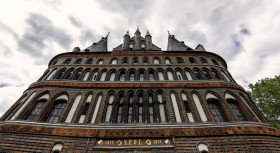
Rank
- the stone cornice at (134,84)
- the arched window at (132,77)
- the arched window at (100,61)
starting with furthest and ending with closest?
the arched window at (100,61), the arched window at (132,77), the stone cornice at (134,84)

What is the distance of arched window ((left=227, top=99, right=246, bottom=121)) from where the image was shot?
8.10 meters

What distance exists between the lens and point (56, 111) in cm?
820

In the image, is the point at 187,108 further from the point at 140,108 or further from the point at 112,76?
the point at 112,76

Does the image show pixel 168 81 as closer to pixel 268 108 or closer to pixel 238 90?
pixel 238 90

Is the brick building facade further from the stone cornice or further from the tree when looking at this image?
the tree

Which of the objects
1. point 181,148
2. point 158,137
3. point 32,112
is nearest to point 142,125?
point 158,137

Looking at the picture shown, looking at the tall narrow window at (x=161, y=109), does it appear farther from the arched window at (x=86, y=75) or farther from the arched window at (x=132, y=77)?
the arched window at (x=86, y=75)

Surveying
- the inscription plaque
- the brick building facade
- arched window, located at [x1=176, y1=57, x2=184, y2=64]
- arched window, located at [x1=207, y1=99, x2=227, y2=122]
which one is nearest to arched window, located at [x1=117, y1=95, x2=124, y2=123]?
the brick building facade

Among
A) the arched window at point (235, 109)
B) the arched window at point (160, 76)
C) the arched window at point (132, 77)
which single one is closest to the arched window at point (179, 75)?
the arched window at point (160, 76)

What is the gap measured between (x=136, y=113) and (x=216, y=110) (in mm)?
5784

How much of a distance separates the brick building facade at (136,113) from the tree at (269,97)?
6.62 metres

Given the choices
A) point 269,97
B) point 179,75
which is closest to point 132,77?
point 179,75

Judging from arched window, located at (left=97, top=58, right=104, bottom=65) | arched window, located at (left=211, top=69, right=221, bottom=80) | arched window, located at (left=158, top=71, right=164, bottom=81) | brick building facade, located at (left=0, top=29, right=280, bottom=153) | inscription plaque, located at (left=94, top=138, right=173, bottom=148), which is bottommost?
inscription plaque, located at (left=94, top=138, right=173, bottom=148)

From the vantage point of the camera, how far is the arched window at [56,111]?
7.77 m
